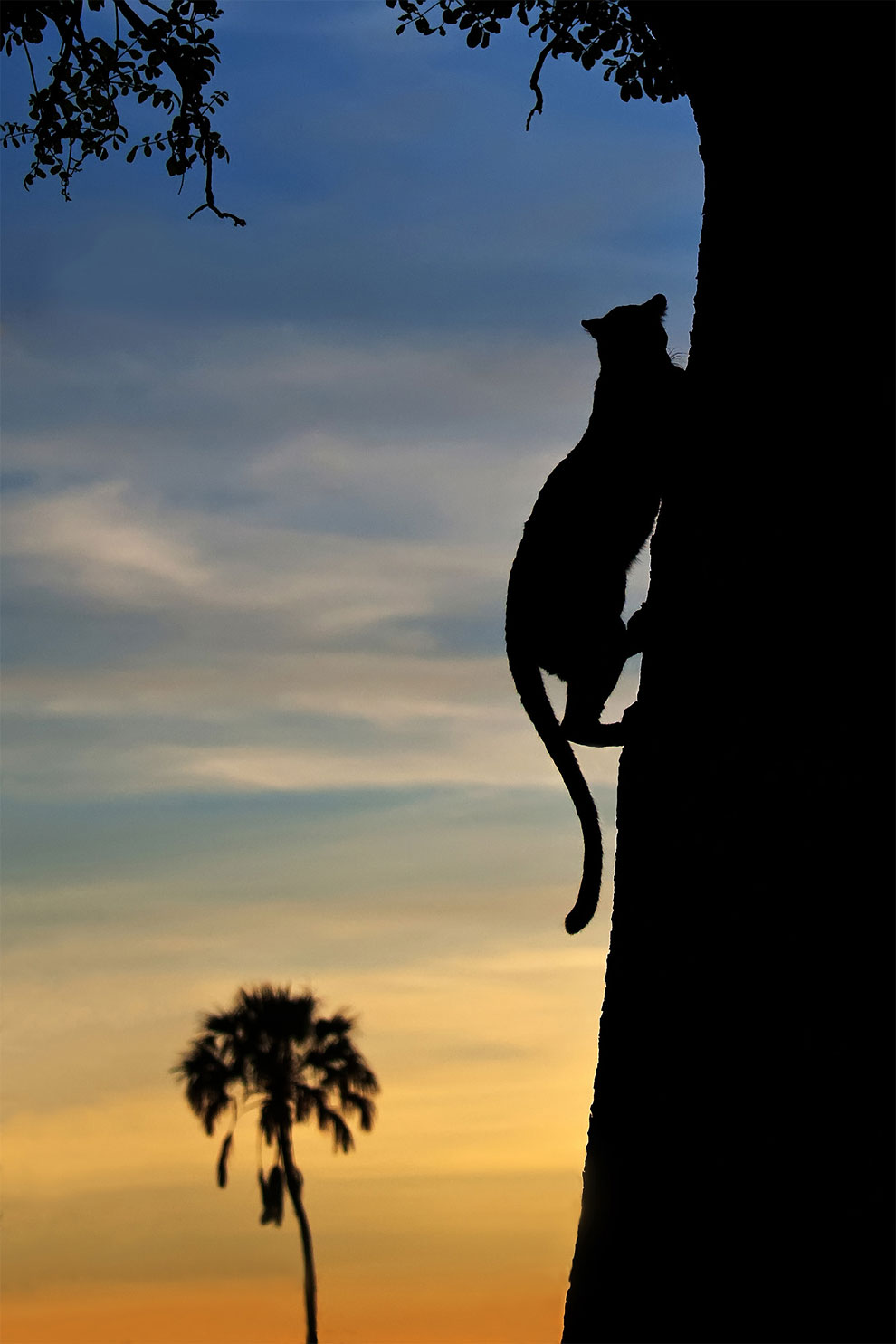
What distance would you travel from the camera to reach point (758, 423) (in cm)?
353

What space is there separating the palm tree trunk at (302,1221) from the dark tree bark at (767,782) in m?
22.4

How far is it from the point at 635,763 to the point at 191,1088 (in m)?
21.5

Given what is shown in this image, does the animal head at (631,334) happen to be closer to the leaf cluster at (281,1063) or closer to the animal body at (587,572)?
the animal body at (587,572)

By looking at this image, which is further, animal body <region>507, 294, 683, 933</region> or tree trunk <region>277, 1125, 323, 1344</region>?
tree trunk <region>277, 1125, 323, 1344</region>

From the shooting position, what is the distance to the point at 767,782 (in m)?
3.20

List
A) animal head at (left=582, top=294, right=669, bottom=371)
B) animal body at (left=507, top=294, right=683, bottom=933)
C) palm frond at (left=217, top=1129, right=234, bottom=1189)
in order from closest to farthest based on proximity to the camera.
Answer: animal body at (left=507, top=294, right=683, bottom=933), animal head at (left=582, top=294, right=669, bottom=371), palm frond at (left=217, top=1129, right=234, bottom=1189)

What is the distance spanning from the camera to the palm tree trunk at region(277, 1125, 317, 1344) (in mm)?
24828

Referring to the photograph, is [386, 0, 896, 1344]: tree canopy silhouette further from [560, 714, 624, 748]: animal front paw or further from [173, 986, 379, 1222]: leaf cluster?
[173, 986, 379, 1222]: leaf cluster

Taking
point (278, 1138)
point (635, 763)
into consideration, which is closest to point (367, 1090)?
point (278, 1138)

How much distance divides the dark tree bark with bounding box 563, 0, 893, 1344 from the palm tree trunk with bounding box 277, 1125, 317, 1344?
2240 centimetres

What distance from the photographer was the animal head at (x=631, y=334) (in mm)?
6105

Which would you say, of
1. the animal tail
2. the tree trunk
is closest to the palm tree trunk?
the tree trunk

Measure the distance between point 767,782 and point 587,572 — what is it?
244 centimetres

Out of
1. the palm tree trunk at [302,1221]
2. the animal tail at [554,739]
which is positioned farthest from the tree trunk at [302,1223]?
the animal tail at [554,739]
